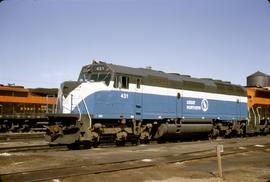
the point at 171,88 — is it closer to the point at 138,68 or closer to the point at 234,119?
the point at 138,68

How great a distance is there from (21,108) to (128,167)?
74.9ft

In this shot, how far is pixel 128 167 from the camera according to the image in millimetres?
13648

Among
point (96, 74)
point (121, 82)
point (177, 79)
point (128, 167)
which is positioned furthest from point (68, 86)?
point (177, 79)

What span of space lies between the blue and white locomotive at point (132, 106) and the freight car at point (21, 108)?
11.1m

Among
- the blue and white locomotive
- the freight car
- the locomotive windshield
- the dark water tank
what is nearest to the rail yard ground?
the blue and white locomotive

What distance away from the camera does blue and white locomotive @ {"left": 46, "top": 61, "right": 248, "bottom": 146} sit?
1955cm

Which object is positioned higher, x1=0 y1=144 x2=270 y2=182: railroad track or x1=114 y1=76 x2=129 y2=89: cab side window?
x1=114 y1=76 x2=129 y2=89: cab side window

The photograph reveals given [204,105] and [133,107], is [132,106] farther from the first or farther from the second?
[204,105]

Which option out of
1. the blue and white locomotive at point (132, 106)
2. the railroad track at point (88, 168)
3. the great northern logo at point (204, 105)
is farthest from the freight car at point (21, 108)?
the railroad track at point (88, 168)

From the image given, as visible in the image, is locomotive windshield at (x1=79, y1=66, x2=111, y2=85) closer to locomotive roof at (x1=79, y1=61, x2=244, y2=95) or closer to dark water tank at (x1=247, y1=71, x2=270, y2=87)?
locomotive roof at (x1=79, y1=61, x2=244, y2=95)

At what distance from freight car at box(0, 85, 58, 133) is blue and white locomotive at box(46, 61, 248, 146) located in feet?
36.5

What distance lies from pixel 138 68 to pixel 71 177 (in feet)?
41.4

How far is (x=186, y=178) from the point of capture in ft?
38.7

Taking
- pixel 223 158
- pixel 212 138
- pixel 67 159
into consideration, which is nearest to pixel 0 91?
pixel 212 138
